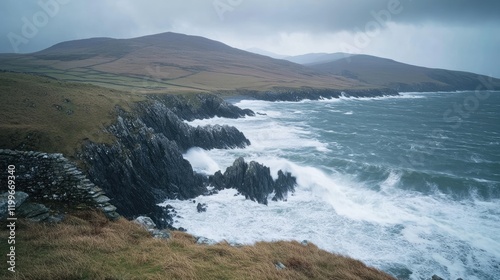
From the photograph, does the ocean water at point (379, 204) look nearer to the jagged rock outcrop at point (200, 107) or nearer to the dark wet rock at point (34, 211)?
the dark wet rock at point (34, 211)

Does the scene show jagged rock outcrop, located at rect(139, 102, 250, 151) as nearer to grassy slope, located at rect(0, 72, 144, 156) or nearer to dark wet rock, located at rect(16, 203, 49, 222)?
grassy slope, located at rect(0, 72, 144, 156)

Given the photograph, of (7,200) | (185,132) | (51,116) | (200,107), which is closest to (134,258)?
(7,200)

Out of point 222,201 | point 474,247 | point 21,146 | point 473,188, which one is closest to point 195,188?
point 222,201

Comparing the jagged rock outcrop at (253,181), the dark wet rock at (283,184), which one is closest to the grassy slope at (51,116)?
the jagged rock outcrop at (253,181)

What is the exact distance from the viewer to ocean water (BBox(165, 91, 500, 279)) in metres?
21.3

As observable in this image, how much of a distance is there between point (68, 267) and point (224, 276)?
4.69m

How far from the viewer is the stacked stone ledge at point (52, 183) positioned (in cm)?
1405

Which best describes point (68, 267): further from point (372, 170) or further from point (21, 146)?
point (372, 170)

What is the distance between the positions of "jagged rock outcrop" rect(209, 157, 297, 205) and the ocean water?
1264 mm

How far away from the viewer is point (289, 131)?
193 feet

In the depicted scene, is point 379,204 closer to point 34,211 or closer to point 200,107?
point 34,211

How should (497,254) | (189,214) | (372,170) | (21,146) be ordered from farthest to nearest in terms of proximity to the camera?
(372,170)
(189,214)
(497,254)
(21,146)

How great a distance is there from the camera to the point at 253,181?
3145 cm

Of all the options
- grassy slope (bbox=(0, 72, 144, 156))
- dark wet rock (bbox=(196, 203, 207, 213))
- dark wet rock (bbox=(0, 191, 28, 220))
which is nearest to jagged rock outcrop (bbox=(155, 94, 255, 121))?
grassy slope (bbox=(0, 72, 144, 156))
